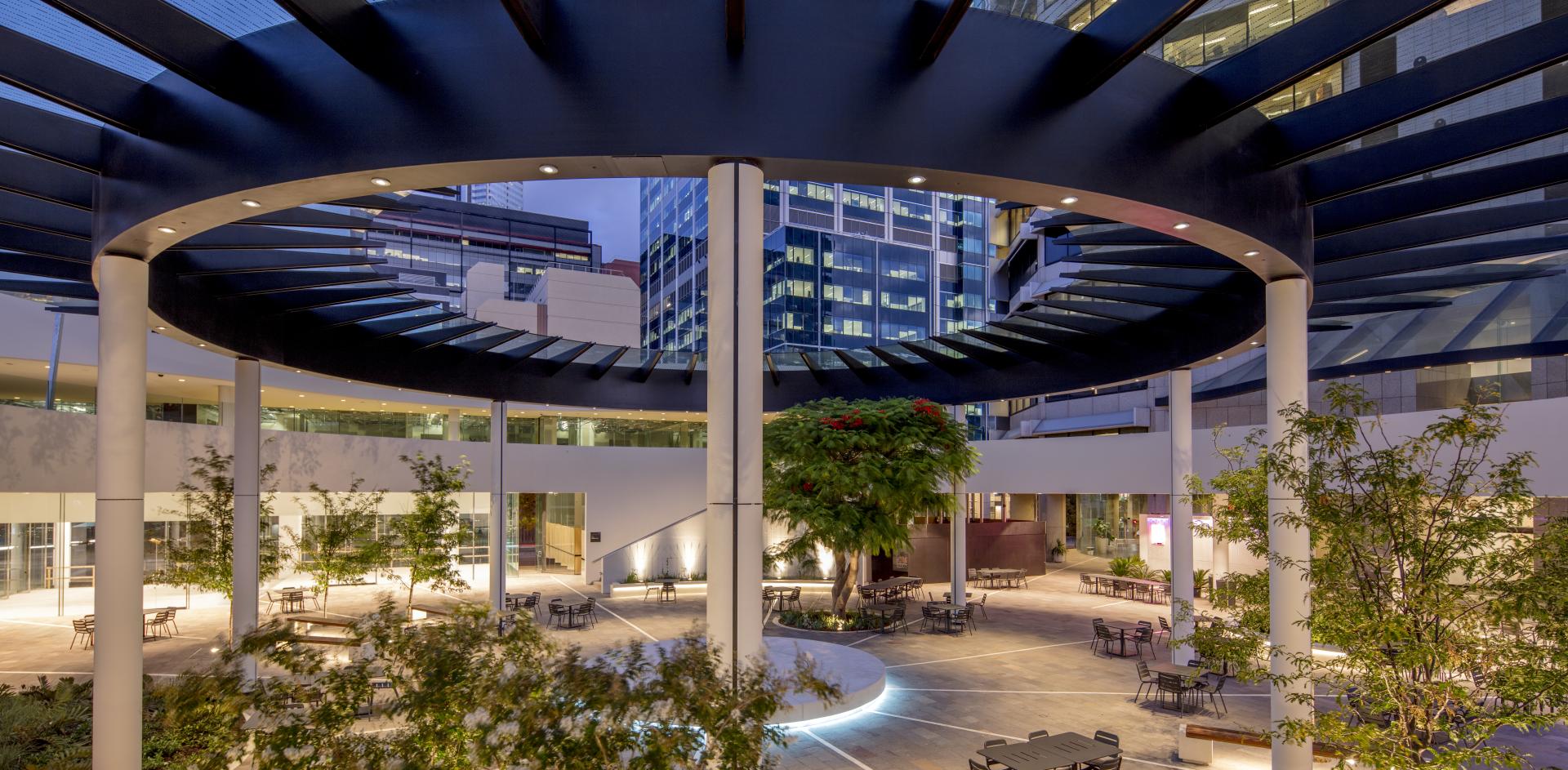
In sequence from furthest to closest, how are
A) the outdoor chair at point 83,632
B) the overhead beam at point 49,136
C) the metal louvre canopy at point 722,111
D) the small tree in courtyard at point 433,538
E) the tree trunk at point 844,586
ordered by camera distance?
1. the tree trunk at point 844,586
2. the outdoor chair at point 83,632
3. the small tree in courtyard at point 433,538
4. the overhead beam at point 49,136
5. the metal louvre canopy at point 722,111

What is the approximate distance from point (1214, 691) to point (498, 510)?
16.8 metres

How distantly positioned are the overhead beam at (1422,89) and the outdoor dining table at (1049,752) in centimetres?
643

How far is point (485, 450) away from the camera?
24000mm

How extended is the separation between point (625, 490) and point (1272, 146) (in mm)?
23195

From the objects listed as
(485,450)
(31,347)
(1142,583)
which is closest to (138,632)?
(31,347)

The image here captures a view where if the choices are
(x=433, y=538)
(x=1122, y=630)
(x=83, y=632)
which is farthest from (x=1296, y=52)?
(x=83, y=632)

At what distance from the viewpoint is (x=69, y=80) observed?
6227 mm

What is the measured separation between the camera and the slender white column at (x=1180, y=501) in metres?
15.5

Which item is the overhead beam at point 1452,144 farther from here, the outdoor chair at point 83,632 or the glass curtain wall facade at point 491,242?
the glass curtain wall facade at point 491,242

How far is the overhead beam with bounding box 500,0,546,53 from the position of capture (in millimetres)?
5332

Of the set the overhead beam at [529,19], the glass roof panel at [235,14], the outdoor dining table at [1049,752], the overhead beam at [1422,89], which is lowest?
the outdoor dining table at [1049,752]

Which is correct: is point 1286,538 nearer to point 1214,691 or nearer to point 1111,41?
point 1111,41

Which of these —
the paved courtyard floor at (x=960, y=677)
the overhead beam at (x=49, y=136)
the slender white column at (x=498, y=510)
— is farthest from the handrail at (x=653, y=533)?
the overhead beam at (x=49, y=136)

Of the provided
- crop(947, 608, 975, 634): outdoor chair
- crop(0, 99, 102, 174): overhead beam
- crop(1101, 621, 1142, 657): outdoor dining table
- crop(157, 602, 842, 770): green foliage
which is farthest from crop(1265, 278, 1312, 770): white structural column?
crop(0, 99, 102, 174): overhead beam
